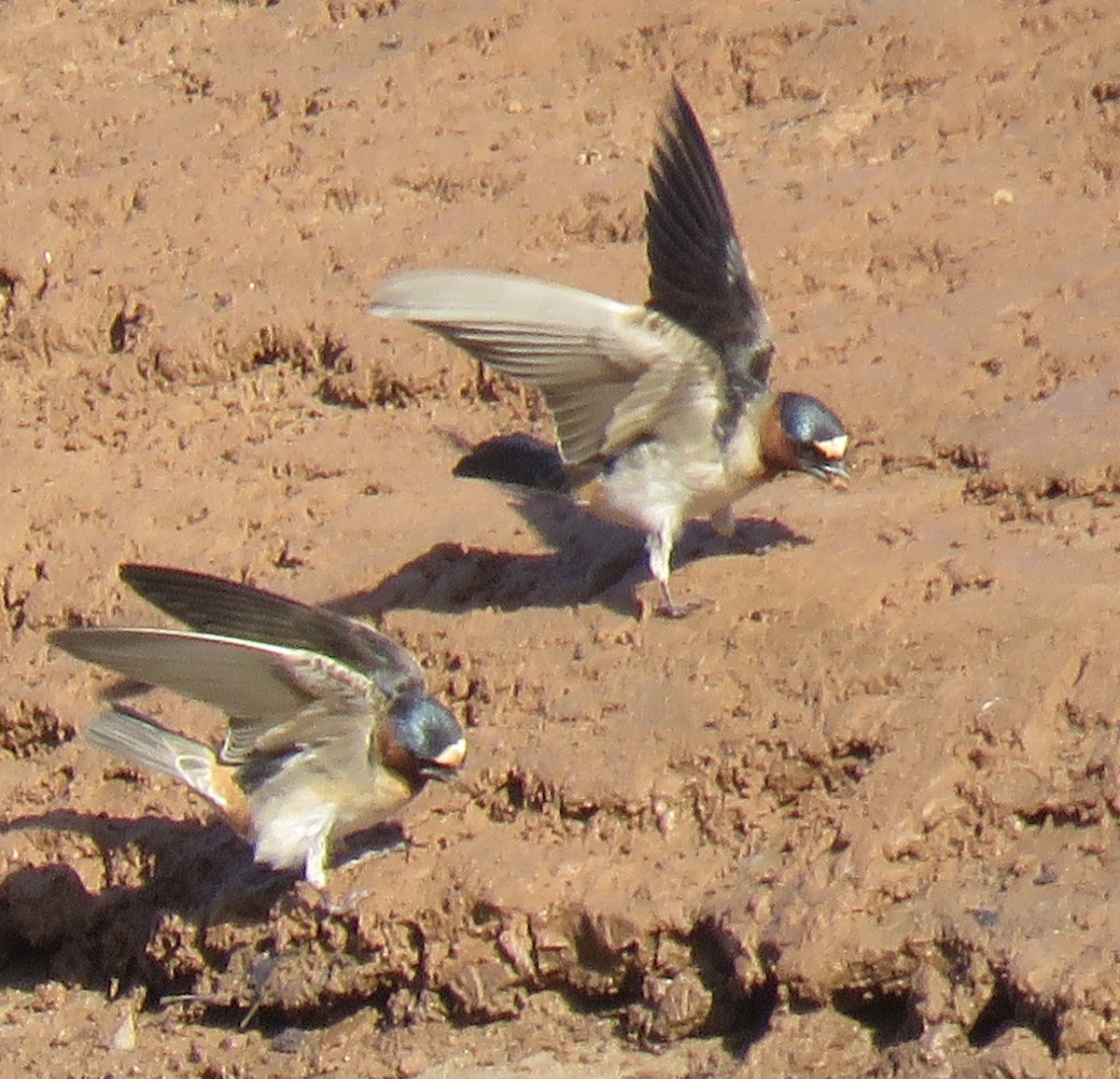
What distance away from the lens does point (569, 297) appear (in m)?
6.87

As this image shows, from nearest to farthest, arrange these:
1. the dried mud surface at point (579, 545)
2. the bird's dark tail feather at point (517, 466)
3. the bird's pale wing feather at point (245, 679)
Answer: the dried mud surface at point (579, 545), the bird's pale wing feather at point (245, 679), the bird's dark tail feather at point (517, 466)

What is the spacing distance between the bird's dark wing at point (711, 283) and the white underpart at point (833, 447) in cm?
27

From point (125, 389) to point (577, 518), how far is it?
1857 millimetres

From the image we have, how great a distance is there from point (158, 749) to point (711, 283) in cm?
194

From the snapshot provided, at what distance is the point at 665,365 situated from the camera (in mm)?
6980

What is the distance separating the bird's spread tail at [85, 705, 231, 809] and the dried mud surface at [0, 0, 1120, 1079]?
297 millimetres

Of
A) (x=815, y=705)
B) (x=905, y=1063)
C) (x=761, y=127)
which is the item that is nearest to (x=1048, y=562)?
(x=815, y=705)

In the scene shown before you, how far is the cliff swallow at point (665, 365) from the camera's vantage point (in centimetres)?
689

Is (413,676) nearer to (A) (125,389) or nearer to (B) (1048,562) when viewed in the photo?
(B) (1048,562)

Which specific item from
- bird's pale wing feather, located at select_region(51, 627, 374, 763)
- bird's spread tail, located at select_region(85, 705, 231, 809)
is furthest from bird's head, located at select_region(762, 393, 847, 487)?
bird's spread tail, located at select_region(85, 705, 231, 809)

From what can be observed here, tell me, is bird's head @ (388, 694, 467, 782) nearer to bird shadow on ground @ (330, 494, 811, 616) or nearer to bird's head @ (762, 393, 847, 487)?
bird shadow on ground @ (330, 494, 811, 616)

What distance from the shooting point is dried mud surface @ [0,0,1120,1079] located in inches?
226

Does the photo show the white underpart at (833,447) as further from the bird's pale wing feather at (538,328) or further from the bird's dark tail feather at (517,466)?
the bird's dark tail feather at (517,466)

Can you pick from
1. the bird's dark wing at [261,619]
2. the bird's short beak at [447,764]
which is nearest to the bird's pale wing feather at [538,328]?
the bird's dark wing at [261,619]
